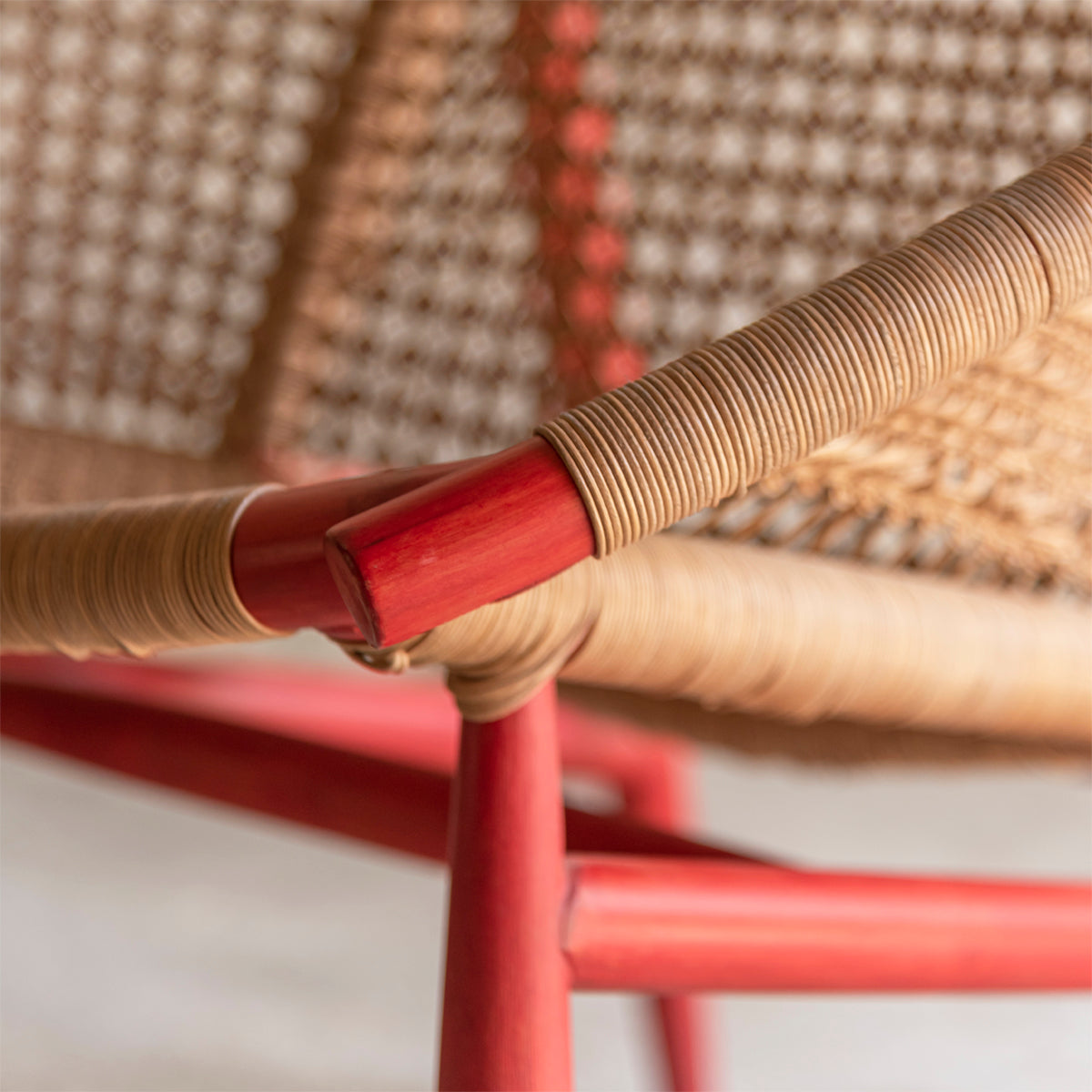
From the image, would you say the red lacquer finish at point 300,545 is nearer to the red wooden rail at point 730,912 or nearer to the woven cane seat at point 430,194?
the red wooden rail at point 730,912

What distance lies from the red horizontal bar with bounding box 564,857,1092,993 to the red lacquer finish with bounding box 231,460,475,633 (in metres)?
0.10

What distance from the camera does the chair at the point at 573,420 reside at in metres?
0.26

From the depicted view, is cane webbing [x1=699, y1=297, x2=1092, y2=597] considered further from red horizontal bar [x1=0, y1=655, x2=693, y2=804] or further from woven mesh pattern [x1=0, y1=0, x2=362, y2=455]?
woven mesh pattern [x1=0, y1=0, x2=362, y2=455]

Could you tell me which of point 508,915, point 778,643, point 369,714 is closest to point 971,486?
point 778,643

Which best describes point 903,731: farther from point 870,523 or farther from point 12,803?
point 12,803

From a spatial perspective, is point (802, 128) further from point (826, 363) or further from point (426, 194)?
point (826, 363)

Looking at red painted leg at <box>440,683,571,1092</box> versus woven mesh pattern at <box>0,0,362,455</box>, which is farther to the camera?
woven mesh pattern at <box>0,0,362,455</box>

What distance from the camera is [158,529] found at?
0.28 meters

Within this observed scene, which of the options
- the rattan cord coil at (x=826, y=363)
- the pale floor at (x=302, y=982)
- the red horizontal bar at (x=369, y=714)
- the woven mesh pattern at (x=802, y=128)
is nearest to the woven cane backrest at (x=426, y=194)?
the woven mesh pattern at (x=802, y=128)

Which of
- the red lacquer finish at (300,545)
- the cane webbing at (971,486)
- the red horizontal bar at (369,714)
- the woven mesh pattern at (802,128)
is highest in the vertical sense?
A: the woven mesh pattern at (802,128)

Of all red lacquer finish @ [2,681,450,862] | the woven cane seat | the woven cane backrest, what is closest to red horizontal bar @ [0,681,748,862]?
red lacquer finish @ [2,681,450,862]

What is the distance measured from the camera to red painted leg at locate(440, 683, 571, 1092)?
29 cm

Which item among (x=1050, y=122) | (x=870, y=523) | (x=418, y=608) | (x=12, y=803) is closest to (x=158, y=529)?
(x=418, y=608)

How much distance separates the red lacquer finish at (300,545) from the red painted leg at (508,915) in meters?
0.06
